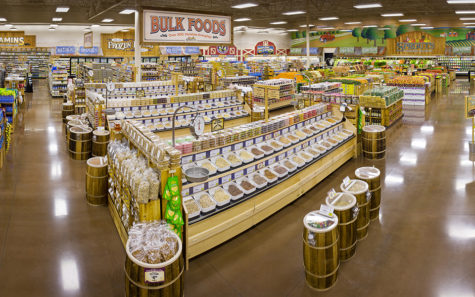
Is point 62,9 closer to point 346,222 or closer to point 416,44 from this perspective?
point 346,222

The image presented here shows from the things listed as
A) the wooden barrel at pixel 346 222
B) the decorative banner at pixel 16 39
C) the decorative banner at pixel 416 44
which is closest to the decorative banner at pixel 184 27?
the wooden barrel at pixel 346 222

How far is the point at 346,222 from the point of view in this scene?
426 cm

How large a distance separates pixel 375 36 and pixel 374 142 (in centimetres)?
2791

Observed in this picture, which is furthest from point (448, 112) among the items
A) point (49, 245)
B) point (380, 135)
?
point (49, 245)

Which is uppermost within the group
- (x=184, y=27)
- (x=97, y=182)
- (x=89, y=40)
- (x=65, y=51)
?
(x=65, y=51)

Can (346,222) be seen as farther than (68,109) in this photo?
No

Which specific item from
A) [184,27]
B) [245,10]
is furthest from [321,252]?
[245,10]

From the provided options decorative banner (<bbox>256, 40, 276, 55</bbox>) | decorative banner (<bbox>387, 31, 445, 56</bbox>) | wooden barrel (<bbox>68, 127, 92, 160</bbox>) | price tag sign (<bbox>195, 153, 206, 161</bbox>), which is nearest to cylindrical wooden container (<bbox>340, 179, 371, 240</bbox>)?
price tag sign (<bbox>195, 153, 206, 161</bbox>)

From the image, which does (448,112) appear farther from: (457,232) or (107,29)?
(107,29)

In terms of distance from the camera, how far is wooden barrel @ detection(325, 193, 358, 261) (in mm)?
4227

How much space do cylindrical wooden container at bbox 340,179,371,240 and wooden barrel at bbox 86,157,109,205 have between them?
11.9 ft

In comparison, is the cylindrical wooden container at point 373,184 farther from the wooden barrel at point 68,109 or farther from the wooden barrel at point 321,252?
the wooden barrel at point 68,109

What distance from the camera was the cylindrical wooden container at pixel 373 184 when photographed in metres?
5.24

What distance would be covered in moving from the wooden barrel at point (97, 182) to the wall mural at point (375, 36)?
31.2 meters
